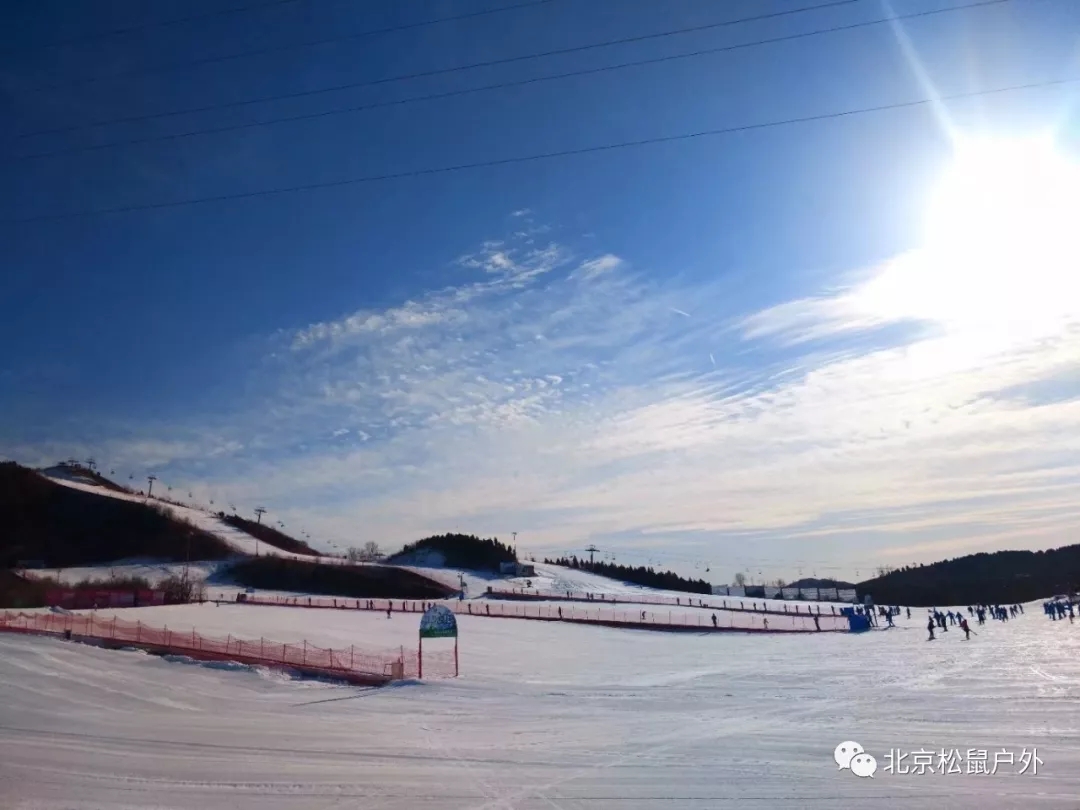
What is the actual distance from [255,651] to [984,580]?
412 ft

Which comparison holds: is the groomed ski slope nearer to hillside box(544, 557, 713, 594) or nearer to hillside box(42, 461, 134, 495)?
hillside box(544, 557, 713, 594)

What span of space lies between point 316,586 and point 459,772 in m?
76.1

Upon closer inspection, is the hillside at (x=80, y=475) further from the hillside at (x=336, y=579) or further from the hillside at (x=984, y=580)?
the hillside at (x=984, y=580)

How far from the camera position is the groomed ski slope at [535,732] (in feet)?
33.7

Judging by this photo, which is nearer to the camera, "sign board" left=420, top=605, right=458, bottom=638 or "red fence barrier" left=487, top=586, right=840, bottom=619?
"sign board" left=420, top=605, right=458, bottom=638

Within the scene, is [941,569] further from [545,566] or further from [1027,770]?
[1027,770]

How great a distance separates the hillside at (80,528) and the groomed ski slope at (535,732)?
258ft

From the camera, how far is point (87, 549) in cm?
9694

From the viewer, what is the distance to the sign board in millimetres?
25312

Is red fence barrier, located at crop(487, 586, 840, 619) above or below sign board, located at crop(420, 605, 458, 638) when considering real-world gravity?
below

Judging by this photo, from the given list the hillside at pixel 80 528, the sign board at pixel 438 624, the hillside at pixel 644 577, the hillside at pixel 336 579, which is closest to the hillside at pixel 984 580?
the hillside at pixel 644 577

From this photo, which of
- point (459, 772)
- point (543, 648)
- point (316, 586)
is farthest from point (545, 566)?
point (459, 772)

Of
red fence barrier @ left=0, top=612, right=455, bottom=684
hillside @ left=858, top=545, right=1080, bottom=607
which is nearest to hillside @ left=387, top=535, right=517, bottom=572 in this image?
hillside @ left=858, top=545, right=1080, bottom=607

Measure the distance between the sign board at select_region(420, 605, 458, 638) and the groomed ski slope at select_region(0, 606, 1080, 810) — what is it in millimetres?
1551
